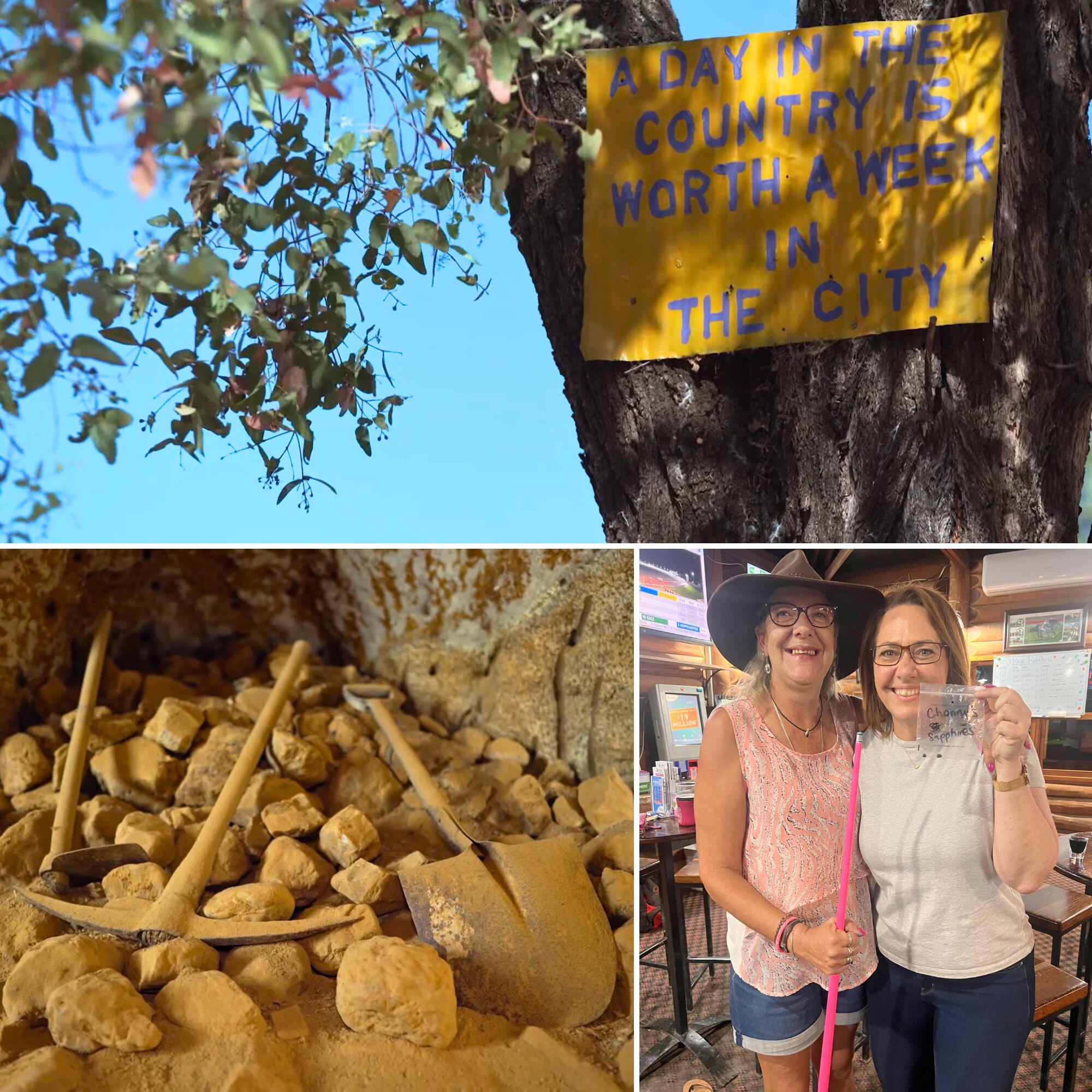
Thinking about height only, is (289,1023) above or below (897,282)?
below

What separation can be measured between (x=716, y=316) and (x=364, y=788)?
0.97 m

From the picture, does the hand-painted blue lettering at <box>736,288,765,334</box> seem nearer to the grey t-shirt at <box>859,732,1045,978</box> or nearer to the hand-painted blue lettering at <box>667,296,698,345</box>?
the hand-painted blue lettering at <box>667,296,698,345</box>

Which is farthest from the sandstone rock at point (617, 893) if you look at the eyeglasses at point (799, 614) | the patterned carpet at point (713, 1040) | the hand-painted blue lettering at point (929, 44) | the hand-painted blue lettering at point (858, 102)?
the hand-painted blue lettering at point (929, 44)

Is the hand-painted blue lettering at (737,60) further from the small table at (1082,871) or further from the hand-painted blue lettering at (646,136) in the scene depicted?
the small table at (1082,871)

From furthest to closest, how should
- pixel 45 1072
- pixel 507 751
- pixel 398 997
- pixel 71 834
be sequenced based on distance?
pixel 507 751
pixel 71 834
pixel 398 997
pixel 45 1072

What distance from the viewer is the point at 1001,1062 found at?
3.76 ft

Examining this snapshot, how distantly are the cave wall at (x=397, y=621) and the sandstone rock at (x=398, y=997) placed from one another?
1.84 feet

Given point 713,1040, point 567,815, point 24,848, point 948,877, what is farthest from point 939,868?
point 24,848

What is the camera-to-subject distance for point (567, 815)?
64.6 inches

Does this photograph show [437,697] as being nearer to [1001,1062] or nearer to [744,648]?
[744,648]

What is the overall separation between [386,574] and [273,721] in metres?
0.37

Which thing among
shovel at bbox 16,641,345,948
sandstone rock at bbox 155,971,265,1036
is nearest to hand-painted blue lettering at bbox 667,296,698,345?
shovel at bbox 16,641,345,948

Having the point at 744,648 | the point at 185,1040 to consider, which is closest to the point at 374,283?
the point at 744,648

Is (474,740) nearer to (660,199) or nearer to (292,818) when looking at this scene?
(292,818)
